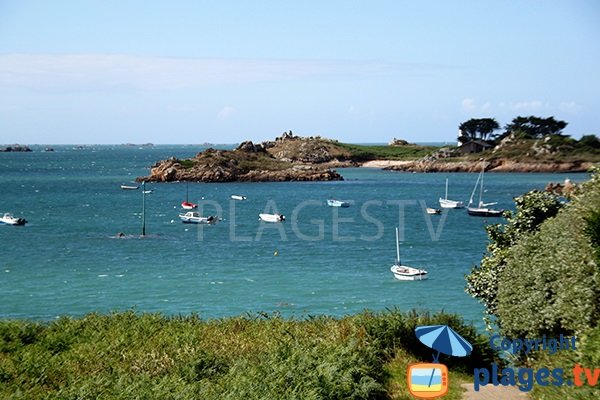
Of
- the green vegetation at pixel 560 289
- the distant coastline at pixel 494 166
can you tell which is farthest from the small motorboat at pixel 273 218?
the distant coastline at pixel 494 166

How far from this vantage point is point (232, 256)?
54.1m

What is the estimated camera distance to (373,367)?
15828mm

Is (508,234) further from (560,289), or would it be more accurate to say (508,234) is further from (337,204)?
(337,204)

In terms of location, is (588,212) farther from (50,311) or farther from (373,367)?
(50,311)

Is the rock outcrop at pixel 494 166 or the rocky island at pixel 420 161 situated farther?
the rock outcrop at pixel 494 166

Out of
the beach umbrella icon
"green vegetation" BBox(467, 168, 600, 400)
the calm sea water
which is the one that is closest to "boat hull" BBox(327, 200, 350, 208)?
the calm sea water

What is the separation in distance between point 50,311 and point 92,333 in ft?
62.1

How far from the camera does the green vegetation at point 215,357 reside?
13602 mm

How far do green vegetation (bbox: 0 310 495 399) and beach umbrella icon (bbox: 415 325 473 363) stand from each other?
2.50 feet

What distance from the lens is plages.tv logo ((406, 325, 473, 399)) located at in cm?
1492

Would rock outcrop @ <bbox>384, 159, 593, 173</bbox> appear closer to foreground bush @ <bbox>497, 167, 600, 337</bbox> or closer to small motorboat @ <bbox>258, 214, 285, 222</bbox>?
small motorboat @ <bbox>258, 214, 285, 222</bbox>
